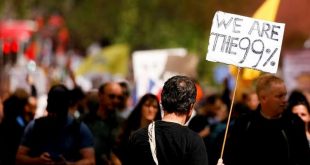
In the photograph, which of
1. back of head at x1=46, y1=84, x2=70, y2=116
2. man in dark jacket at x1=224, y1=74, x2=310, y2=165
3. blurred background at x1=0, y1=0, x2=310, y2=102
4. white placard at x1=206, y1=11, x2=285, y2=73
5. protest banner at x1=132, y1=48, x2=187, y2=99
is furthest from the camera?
blurred background at x1=0, y1=0, x2=310, y2=102

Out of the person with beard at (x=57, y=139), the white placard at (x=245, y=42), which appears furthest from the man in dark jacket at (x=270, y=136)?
the person with beard at (x=57, y=139)

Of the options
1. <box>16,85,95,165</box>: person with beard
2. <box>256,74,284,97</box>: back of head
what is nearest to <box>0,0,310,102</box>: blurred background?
<box>16,85,95,165</box>: person with beard

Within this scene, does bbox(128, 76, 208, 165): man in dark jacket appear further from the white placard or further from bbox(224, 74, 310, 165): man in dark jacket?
bbox(224, 74, 310, 165): man in dark jacket

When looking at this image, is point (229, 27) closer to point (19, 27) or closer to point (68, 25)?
point (19, 27)

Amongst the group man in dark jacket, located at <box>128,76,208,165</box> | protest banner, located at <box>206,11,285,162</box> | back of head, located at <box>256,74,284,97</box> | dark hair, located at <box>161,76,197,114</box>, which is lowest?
man in dark jacket, located at <box>128,76,208,165</box>

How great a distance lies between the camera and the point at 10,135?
43.3ft

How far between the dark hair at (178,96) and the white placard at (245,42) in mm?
1218

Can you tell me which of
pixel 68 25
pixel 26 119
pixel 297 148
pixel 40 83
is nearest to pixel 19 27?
pixel 68 25

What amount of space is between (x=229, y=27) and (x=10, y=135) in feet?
13.2

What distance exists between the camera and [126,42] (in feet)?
160

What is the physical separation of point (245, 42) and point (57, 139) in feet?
7.15

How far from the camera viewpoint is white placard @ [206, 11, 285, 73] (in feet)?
32.2

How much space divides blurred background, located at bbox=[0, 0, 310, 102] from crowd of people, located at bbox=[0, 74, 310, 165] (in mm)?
2052

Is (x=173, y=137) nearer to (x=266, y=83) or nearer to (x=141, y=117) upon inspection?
(x=266, y=83)
